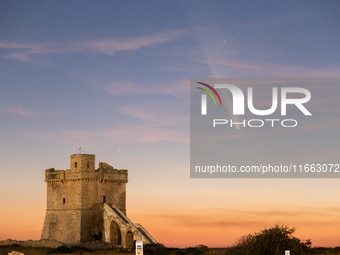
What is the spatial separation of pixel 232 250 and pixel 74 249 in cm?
2233

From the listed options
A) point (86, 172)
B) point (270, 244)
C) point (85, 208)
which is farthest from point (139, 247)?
point (86, 172)

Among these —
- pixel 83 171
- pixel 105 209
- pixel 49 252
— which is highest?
pixel 83 171

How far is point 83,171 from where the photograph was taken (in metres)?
67.6

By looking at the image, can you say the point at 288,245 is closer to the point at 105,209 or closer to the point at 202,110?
the point at 202,110

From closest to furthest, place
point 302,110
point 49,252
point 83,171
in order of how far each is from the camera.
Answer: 1. point 302,110
2. point 49,252
3. point 83,171

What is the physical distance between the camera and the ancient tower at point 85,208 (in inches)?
2637

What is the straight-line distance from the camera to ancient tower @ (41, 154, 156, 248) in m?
67.0

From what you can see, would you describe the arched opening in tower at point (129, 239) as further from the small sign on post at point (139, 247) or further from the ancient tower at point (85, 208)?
the small sign on post at point (139, 247)

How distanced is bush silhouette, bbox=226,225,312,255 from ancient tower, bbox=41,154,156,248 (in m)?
22.8

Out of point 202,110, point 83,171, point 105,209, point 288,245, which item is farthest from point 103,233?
point 288,245

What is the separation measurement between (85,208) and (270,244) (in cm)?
2953

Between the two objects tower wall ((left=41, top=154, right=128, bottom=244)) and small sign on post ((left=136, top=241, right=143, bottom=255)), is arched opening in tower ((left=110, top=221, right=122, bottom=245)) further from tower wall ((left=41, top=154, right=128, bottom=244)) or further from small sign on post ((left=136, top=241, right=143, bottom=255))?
small sign on post ((left=136, top=241, right=143, bottom=255))

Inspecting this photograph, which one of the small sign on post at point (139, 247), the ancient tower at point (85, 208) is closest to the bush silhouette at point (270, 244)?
the small sign on post at point (139, 247)

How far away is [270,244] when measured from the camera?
43.6 meters
